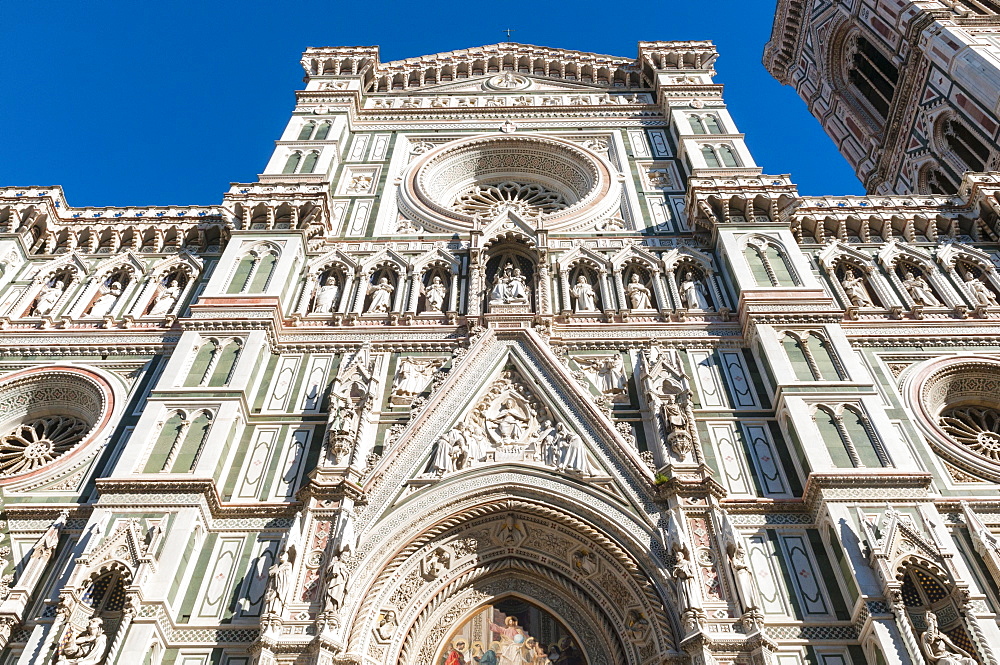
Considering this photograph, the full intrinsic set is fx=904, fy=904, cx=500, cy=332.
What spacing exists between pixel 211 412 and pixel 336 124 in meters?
9.36

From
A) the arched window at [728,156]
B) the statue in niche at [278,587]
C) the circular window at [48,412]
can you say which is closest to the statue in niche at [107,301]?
the circular window at [48,412]

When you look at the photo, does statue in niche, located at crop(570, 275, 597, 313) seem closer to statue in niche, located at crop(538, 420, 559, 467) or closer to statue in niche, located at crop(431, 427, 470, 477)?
statue in niche, located at crop(538, 420, 559, 467)

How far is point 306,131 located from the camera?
18891 mm

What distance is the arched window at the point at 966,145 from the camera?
22.1 meters

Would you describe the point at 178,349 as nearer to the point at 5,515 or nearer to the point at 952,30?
the point at 5,515

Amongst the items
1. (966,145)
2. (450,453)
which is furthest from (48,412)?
(966,145)

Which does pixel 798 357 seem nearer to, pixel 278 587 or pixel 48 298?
pixel 278 587

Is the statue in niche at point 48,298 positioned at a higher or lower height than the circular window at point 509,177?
lower

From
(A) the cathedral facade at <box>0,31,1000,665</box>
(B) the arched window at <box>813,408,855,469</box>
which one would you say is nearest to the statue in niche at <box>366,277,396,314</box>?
(A) the cathedral facade at <box>0,31,1000,665</box>

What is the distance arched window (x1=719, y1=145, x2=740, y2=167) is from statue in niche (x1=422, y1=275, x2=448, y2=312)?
6.24 m

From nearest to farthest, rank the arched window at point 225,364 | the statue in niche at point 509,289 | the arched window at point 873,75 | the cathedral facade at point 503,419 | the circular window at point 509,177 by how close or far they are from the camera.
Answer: the cathedral facade at point 503,419
the arched window at point 225,364
the statue in niche at point 509,289
the circular window at point 509,177
the arched window at point 873,75

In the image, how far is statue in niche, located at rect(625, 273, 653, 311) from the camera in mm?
13969

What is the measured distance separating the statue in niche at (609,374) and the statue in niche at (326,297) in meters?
4.10

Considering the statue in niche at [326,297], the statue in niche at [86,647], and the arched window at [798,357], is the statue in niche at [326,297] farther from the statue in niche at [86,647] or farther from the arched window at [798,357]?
the arched window at [798,357]
